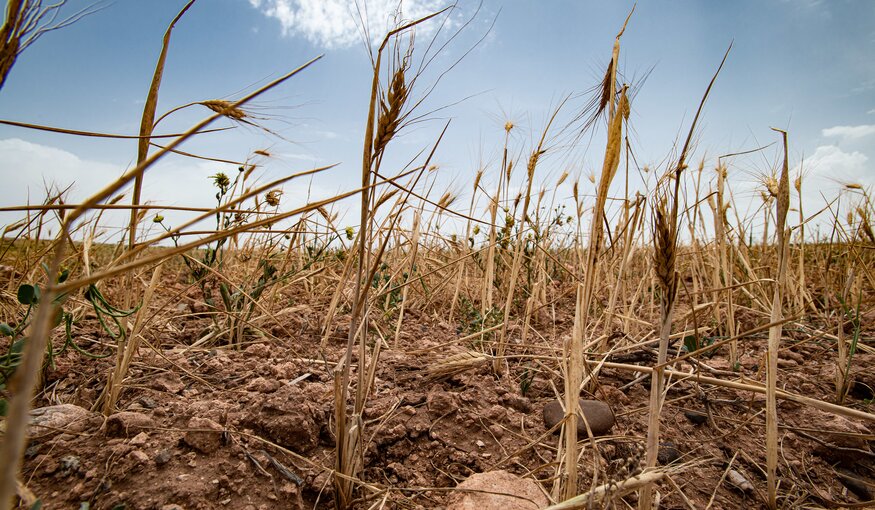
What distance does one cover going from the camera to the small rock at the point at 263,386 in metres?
1.40

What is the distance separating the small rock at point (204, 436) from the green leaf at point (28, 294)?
0.45 metres

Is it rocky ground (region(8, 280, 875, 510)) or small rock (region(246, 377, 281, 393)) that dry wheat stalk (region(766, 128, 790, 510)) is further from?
small rock (region(246, 377, 281, 393))

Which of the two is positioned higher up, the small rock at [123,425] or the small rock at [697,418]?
the small rock at [123,425]

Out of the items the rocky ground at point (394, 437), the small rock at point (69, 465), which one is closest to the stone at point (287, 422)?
the rocky ground at point (394, 437)

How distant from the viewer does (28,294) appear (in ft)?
3.08

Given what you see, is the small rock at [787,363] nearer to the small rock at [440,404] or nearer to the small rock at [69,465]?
the small rock at [440,404]

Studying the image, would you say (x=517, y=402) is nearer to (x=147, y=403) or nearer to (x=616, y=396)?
(x=616, y=396)

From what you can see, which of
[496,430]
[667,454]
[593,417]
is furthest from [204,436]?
[667,454]

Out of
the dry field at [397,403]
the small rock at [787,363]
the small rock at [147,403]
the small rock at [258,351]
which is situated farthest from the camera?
the small rock at [787,363]

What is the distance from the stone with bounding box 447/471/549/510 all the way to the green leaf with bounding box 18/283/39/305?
3.27 feet

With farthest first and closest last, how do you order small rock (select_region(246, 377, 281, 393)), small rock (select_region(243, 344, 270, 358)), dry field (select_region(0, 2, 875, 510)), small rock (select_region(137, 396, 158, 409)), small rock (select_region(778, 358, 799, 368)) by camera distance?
small rock (select_region(778, 358, 799, 368)), small rock (select_region(243, 344, 270, 358)), small rock (select_region(246, 377, 281, 393)), small rock (select_region(137, 396, 158, 409)), dry field (select_region(0, 2, 875, 510))

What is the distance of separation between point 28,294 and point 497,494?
3.58ft

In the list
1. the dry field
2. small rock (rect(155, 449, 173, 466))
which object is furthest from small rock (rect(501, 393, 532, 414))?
small rock (rect(155, 449, 173, 466))

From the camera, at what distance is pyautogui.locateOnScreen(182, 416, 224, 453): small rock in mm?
1109
